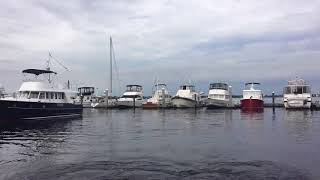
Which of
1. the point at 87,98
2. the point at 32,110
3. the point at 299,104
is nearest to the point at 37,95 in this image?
the point at 32,110

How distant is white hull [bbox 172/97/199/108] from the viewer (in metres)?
105

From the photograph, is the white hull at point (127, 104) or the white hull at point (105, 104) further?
the white hull at point (105, 104)

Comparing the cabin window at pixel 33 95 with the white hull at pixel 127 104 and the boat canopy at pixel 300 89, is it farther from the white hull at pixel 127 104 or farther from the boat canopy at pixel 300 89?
the white hull at pixel 127 104

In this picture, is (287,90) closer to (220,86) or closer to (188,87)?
(220,86)

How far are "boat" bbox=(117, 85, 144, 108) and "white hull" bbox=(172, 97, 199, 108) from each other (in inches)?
441

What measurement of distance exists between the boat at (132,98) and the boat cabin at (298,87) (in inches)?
1577

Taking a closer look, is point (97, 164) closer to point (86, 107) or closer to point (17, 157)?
point (17, 157)

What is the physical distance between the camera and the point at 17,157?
914 inches

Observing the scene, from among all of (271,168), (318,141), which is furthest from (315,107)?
(271,168)

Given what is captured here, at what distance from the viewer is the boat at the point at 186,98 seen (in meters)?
105

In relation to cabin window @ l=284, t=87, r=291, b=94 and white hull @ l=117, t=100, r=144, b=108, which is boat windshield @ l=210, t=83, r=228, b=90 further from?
white hull @ l=117, t=100, r=144, b=108

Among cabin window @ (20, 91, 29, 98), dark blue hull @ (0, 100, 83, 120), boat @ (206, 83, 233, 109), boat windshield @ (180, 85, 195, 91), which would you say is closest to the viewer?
dark blue hull @ (0, 100, 83, 120)

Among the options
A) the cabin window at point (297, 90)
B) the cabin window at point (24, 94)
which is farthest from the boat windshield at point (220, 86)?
the cabin window at point (24, 94)

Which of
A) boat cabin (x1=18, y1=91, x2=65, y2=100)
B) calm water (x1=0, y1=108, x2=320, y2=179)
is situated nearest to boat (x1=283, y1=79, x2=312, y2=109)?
boat cabin (x1=18, y1=91, x2=65, y2=100)
